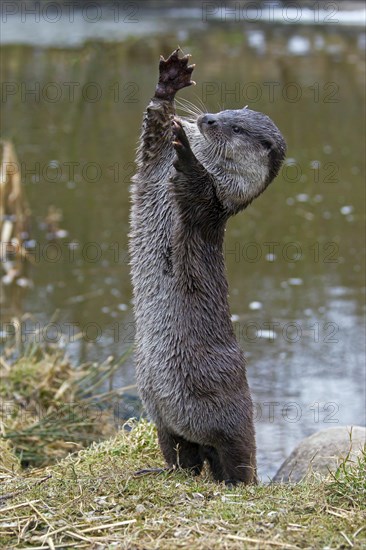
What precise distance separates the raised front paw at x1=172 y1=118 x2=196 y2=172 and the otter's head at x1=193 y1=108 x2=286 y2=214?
12.6 inches

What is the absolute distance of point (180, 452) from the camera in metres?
5.59

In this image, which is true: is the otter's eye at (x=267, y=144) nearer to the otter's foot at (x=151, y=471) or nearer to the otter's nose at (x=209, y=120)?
the otter's nose at (x=209, y=120)

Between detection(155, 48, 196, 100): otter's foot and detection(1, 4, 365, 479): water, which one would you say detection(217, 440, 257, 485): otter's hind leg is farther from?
detection(1, 4, 365, 479): water

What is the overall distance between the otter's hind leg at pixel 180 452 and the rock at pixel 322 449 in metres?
1.41

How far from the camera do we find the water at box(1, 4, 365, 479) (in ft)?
30.8

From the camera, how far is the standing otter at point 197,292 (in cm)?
530

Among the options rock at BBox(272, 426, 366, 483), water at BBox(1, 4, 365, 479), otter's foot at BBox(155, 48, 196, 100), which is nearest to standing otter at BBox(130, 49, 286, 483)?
otter's foot at BBox(155, 48, 196, 100)

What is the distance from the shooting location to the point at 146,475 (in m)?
5.41

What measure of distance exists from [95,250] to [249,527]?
7987 millimetres

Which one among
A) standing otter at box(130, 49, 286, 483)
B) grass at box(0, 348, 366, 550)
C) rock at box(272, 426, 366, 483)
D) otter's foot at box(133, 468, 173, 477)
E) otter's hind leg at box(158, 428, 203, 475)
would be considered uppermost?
standing otter at box(130, 49, 286, 483)

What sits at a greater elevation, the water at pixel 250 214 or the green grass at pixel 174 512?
the water at pixel 250 214

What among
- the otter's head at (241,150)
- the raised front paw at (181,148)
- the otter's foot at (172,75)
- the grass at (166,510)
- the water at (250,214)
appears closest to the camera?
the grass at (166,510)

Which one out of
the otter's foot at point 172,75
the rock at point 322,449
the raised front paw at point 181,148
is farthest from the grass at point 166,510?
the otter's foot at point 172,75

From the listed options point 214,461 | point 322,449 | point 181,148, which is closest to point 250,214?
point 322,449
